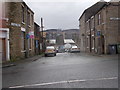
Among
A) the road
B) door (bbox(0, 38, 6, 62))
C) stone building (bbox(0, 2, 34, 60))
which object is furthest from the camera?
stone building (bbox(0, 2, 34, 60))

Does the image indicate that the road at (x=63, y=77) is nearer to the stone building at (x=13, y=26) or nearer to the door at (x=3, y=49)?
the door at (x=3, y=49)

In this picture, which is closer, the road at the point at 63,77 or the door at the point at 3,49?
the road at the point at 63,77

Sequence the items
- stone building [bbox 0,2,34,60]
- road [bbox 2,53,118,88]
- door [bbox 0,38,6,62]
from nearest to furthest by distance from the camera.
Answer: road [bbox 2,53,118,88], door [bbox 0,38,6,62], stone building [bbox 0,2,34,60]

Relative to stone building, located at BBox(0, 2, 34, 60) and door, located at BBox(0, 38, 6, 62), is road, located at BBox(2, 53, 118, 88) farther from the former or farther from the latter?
stone building, located at BBox(0, 2, 34, 60)

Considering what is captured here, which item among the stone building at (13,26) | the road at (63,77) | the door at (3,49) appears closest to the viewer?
the road at (63,77)

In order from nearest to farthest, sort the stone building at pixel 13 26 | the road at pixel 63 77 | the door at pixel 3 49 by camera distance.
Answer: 1. the road at pixel 63 77
2. the door at pixel 3 49
3. the stone building at pixel 13 26

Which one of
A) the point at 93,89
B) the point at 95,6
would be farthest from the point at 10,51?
the point at 95,6

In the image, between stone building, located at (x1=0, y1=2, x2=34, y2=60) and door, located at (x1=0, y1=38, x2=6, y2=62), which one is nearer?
door, located at (x1=0, y1=38, x2=6, y2=62)

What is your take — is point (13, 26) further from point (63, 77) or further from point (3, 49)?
point (63, 77)

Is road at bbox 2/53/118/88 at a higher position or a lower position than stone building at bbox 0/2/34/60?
lower

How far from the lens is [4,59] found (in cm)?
1925

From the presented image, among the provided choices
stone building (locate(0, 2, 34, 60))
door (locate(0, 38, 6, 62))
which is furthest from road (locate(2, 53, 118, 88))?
stone building (locate(0, 2, 34, 60))

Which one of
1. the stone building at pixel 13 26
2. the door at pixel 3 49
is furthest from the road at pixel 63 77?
the stone building at pixel 13 26

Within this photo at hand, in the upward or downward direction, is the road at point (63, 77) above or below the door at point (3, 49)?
below
